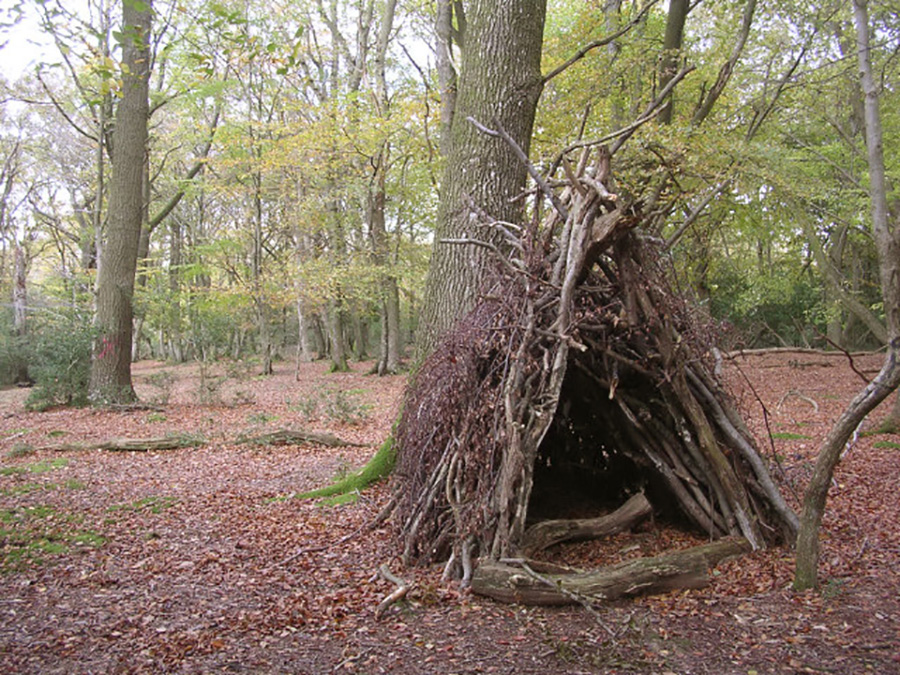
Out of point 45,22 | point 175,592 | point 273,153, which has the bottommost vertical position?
point 175,592

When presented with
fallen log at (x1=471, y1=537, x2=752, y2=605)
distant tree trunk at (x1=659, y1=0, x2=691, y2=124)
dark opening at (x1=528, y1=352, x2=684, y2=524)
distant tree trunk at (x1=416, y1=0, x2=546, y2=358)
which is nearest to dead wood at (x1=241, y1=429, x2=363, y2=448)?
distant tree trunk at (x1=416, y1=0, x2=546, y2=358)

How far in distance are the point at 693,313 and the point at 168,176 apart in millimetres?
24406

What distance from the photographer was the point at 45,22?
4.98 meters

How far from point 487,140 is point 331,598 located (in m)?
3.82

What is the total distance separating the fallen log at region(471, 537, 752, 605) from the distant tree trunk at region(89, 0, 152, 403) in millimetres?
10681

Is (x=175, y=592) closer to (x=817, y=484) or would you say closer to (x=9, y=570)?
(x=9, y=570)

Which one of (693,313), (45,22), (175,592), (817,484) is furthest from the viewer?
(45,22)

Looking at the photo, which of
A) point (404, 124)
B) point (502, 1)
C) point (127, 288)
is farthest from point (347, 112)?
point (502, 1)

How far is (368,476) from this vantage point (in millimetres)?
5742

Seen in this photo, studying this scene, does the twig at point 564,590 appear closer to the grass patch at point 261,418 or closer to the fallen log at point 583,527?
the fallen log at point 583,527

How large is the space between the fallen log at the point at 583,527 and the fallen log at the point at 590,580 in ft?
1.06

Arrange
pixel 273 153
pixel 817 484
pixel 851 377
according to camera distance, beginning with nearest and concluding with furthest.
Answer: pixel 817 484
pixel 851 377
pixel 273 153

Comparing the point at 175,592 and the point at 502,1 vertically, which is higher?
the point at 502,1

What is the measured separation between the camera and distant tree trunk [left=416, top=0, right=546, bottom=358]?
5.40m
